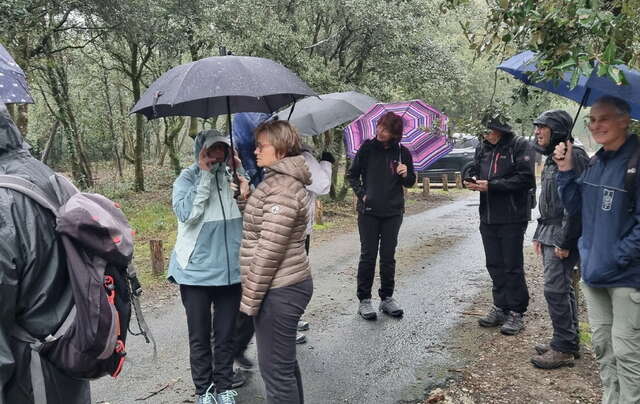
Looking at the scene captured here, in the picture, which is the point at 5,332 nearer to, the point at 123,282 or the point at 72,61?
the point at 123,282

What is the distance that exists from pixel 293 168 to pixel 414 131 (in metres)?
2.91

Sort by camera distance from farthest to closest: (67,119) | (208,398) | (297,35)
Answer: (67,119) → (297,35) → (208,398)

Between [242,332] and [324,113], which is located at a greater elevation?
[324,113]

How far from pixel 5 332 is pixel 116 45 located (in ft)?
56.8

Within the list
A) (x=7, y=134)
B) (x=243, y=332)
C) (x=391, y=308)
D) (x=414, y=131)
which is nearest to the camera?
(x=7, y=134)

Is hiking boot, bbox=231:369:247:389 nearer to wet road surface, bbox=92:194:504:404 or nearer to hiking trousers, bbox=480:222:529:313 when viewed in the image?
wet road surface, bbox=92:194:504:404

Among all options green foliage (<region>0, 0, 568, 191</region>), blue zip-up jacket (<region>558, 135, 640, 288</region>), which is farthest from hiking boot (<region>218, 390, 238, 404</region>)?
green foliage (<region>0, 0, 568, 191</region>)

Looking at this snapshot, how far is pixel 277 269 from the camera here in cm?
308

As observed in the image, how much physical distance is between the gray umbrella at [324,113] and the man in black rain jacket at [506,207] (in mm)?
1343

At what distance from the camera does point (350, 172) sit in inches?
219

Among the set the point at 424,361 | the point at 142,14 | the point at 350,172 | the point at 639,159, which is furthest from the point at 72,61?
the point at 639,159

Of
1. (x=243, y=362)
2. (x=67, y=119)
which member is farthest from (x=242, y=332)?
(x=67, y=119)

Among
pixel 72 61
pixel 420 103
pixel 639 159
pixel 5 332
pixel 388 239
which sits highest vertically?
pixel 72 61

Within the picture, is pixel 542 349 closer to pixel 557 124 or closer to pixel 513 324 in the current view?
pixel 513 324
